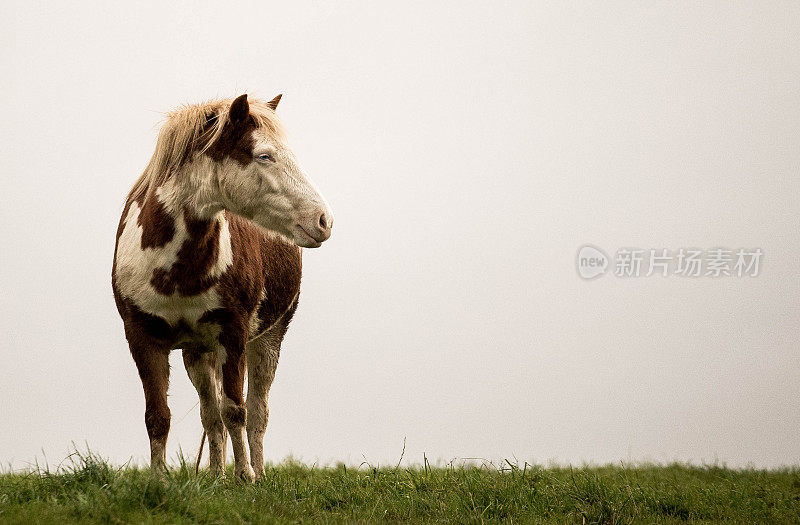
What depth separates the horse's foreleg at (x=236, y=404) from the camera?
649cm

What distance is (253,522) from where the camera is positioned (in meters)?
4.86

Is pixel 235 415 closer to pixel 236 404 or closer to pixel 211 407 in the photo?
pixel 236 404

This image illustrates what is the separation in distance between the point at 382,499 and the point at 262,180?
7.90 feet

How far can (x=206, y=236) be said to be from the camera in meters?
6.34

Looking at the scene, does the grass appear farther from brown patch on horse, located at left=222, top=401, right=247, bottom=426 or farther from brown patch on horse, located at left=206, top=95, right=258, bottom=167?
brown patch on horse, located at left=206, top=95, right=258, bottom=167

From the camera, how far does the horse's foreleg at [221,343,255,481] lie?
649 centimetres

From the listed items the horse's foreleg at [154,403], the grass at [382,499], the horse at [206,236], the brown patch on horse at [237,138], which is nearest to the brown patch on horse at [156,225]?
the horse at [206,236]

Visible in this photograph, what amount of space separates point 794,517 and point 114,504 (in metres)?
4.71

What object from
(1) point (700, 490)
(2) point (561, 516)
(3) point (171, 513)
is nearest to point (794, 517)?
(1) point (700, 490)

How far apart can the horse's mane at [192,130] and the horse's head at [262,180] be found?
0.03m

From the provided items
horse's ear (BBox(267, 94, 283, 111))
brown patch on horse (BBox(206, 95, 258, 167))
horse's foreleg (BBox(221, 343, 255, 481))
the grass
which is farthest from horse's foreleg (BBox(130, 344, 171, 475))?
horse's ear (BBox(267, 94, 283, 111))

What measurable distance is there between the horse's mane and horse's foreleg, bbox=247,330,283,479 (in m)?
2.04

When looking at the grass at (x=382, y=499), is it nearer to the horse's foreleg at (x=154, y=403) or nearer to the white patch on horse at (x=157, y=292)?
the horse's foreleg at (x=154, y=403)

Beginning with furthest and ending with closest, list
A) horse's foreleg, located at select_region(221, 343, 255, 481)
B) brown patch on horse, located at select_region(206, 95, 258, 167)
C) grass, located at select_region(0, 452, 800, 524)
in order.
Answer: horse's foreleg, located at select_region(221, 343, 255, 481) → brown patch on horse, located at select_region(206, 95, 258, 167) → grass, located at select_region(0, 452, 800, 524)
